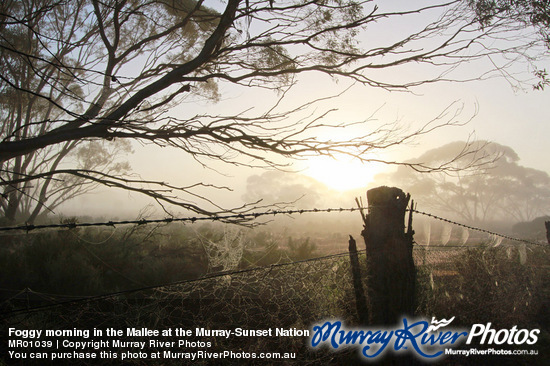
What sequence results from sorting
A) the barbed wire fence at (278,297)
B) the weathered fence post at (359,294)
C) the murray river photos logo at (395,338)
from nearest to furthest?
the barbed wire fence at (278,297) → the murray river photos logo at (395,338) → the weathered fence post at (359,294)

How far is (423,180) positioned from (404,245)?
4761 centimetres

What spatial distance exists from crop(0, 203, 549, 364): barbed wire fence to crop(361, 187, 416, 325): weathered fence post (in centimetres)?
20

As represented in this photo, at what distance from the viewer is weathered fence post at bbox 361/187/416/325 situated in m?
2.88

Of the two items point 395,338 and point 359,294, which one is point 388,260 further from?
point 395,338

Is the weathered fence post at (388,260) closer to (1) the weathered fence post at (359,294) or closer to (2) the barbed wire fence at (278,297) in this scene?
(1) the weathered fence post at (359,294)

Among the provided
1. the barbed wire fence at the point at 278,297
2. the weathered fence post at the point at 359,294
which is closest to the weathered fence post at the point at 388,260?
the weathered fence post at the point at 359,294

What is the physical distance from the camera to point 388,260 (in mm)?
2920

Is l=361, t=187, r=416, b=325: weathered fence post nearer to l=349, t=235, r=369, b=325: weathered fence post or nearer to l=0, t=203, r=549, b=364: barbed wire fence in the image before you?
l=349, t=235, r=369, b=325: weathered fence post

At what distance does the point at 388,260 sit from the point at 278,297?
1.08 metres

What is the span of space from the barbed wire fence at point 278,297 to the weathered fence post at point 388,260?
20cm

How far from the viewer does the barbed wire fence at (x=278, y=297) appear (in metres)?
2.44

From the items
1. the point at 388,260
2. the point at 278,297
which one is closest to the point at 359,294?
the point at 388,260

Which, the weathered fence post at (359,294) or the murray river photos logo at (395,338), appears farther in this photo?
the weathered fence post at (359,294)

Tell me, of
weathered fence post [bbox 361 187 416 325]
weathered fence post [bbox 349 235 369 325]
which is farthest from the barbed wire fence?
weathered fence post [bbox 361 187 416 325]
